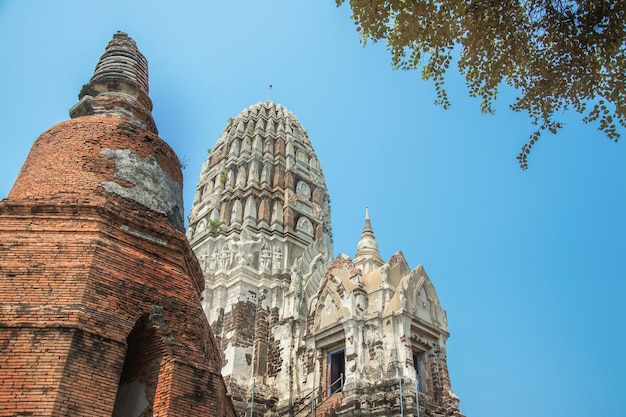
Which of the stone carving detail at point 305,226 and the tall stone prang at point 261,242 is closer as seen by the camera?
the tall stone prang at point 261,242

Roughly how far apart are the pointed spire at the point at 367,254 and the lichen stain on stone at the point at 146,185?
12384 mm

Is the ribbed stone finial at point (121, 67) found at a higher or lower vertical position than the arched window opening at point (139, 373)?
higher

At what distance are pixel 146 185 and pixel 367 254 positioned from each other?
13.3 metres

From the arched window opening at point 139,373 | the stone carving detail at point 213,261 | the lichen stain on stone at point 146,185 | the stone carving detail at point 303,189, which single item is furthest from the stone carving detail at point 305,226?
the arched window opening at point 139,373

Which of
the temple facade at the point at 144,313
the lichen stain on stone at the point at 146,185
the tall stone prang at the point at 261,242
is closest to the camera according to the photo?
the temple facade at the point at 144,313

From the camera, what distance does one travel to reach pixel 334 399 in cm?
1570

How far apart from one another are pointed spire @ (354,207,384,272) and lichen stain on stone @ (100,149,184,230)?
40.6 ft

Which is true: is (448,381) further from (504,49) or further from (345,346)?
(504,49)

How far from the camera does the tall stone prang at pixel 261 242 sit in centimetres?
1884

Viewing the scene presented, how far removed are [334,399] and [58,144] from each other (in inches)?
428

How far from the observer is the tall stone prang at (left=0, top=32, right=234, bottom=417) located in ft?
17.6

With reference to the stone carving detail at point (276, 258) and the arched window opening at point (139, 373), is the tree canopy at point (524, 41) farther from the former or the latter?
the stone carving detail at point (276, 258)

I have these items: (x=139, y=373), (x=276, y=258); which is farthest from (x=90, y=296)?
(x=276, y=258)

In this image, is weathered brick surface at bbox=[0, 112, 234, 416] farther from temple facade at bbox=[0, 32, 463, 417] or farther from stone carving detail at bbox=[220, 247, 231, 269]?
stone carving detail at bbox=[220, 247, 231, 269]
